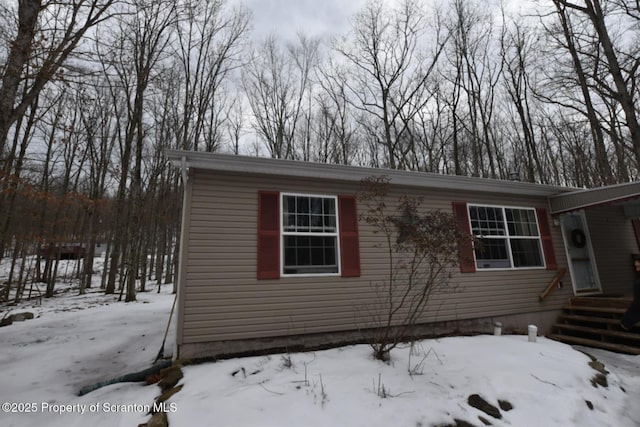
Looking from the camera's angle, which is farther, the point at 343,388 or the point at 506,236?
the point at 506,236

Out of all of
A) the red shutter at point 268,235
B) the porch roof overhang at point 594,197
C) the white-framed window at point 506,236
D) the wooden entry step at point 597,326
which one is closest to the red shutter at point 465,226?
the white-framed window at point 506,236

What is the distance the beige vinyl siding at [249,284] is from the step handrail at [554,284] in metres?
2.42

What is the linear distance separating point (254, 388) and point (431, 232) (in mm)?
3028

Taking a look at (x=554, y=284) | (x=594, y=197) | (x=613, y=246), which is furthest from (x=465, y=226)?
(x=613, y=246)

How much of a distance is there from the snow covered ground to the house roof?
3042mm

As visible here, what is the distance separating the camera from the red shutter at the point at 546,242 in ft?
22.7

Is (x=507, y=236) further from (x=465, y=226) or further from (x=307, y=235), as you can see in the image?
(x=307, y=235)

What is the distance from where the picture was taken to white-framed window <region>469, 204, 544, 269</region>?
21.3ft

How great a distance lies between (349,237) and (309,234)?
78cm

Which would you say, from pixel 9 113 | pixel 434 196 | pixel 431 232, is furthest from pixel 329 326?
pixel 9 113

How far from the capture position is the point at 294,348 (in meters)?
4.72

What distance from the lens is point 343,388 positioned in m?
3.31

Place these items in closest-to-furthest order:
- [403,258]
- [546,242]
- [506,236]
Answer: [403,258] → [506,236] → [546,242]

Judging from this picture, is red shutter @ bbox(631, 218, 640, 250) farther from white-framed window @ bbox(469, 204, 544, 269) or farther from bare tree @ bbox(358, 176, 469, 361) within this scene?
bare tree @ bbox(358, 176, 469, 361)
